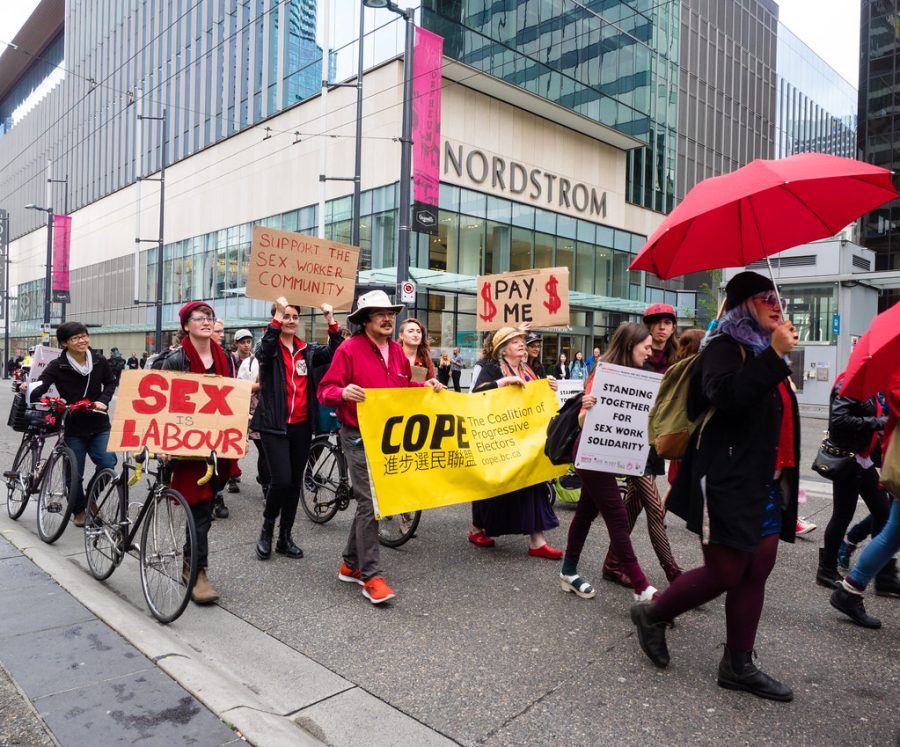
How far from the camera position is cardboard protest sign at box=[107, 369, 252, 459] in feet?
14.0

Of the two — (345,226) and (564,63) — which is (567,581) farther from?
(564,63)

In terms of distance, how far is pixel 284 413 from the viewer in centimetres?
512

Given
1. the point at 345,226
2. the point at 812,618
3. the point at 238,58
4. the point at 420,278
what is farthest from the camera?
the point at 238,58

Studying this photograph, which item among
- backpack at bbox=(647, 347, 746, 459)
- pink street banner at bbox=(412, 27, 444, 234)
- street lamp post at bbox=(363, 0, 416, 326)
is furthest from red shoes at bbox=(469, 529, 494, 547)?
pink street banner at bbox=(412, 27, 444, 234)

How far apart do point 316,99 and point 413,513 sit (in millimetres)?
25596

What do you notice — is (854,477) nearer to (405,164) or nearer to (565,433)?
(565,433)

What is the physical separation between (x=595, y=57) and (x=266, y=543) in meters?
32.0

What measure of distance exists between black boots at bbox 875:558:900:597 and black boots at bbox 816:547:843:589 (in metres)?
0.23

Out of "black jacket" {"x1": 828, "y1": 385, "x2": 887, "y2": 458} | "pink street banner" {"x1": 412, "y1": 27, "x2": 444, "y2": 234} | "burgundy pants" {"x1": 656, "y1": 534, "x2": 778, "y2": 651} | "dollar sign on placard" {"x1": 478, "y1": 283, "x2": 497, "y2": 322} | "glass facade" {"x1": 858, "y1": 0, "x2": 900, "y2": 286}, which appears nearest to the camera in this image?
"burgundy pants" {"x1": 656, "y1": 534, "x2": 778, "y2": 651}

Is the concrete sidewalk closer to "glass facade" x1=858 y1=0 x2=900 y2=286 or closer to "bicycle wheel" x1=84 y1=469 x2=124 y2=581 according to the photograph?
"bicycle wheel" x1=84 y1=469 x2=124 y2=581

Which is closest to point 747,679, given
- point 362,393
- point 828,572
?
point 828,572

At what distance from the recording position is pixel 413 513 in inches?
225

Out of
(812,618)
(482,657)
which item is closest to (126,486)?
(482,657)

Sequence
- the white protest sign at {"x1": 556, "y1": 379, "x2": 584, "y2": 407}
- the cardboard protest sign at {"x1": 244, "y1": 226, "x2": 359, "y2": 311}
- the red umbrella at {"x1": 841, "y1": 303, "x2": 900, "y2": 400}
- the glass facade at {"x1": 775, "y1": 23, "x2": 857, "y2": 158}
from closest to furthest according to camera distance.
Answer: the red umbrella at {"x1": 841, "y1": 303, "x2": 900, "y2": 400}, the cardboard protest sign at {"x1": 244, "y1": 226, "x2": 359, "y2": 311}, the white protest sign at {"x1": 556, "y1": 379, "x2": 584, "y2": 407}, the glass facade at {"x1": 775, "y1": 23, "x2": 857, "y2": 158}
